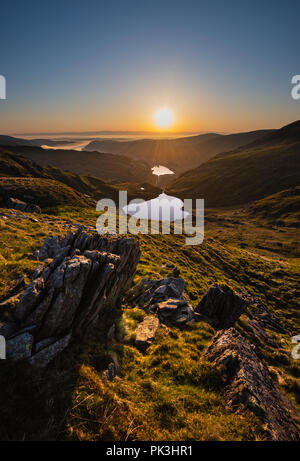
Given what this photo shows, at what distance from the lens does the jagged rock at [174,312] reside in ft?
51.3

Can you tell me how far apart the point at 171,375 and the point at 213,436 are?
10.9 feet

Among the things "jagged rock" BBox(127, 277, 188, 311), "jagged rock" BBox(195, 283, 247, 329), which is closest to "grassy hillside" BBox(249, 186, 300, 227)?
"jagged rock" BBox(195, 283, 247, 329)

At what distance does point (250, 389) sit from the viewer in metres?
9.14

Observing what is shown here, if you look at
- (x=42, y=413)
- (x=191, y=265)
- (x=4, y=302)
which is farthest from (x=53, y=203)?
(x=42, y=413)

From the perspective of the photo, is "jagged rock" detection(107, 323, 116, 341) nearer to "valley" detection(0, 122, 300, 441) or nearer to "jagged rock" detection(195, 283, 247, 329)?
"valley" detection(0, 122, 300, 441)

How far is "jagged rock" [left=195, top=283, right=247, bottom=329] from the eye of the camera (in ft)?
60.4

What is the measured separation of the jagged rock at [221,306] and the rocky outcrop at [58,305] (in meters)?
9.65

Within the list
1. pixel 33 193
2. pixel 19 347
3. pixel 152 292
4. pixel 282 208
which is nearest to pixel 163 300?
pixel 152 292

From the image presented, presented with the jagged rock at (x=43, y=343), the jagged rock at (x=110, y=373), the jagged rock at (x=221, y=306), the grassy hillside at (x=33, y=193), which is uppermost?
the grassy hillside at (x=33, y=193)

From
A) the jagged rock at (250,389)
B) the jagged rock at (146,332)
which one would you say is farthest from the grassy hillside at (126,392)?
the jagged rock at (250,389)

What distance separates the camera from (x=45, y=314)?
9484 millimetres

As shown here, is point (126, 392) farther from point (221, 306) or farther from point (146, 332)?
point (221, 306)

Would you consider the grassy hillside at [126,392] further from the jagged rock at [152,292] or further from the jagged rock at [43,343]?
the jagged rock at [152,292]
